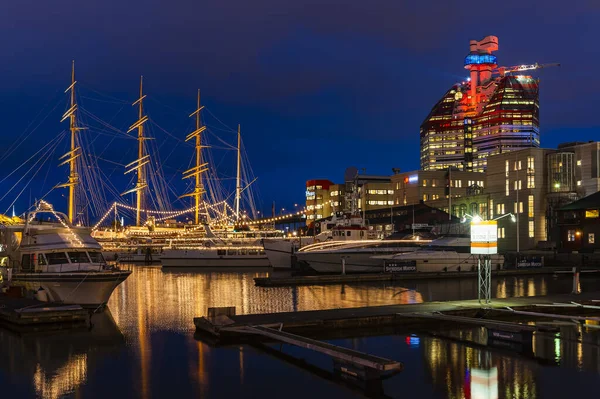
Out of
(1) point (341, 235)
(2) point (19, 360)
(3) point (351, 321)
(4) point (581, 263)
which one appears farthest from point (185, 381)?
(4) point (581, 263)

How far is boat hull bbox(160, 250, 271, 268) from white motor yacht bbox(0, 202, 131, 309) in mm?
45776

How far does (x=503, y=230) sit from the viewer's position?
10381 centimetres

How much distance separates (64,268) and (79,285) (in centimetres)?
146

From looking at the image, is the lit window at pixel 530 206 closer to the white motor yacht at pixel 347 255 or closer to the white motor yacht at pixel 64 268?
the white motor yacht at pixel 347 255

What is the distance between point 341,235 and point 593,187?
163 ft

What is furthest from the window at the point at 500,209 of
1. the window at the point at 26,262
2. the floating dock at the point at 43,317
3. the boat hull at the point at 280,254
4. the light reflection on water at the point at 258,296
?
the floating dock at the point at 43,317

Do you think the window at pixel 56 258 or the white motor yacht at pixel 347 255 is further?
the white motor yacht at pixel 347 255

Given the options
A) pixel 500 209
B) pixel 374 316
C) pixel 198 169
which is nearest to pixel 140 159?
pixel 198 169

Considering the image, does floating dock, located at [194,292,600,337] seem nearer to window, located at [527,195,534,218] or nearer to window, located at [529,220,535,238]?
window, located at [529,220,535,238]

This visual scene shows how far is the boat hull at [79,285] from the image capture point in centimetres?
2917

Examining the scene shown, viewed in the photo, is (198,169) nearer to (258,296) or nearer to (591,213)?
(591,213)

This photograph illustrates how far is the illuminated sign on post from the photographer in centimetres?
2519

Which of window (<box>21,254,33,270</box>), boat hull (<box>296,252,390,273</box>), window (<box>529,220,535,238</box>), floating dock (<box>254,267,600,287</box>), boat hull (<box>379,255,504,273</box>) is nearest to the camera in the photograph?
window (<box>21,254,33,270</box>)

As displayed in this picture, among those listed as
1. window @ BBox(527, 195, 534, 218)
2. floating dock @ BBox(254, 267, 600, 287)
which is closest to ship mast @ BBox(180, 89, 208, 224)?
window @ BBox(527, 195, 534, 218)
